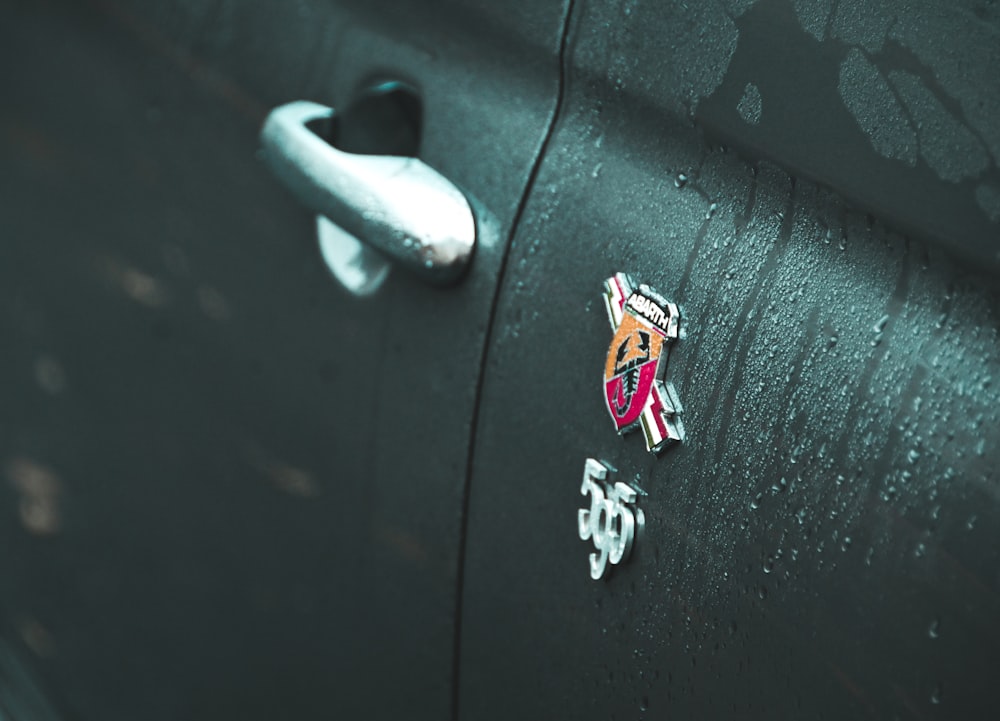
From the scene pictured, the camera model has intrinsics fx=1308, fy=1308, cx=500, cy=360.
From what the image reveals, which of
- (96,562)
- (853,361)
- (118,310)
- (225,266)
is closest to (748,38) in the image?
(853,361)

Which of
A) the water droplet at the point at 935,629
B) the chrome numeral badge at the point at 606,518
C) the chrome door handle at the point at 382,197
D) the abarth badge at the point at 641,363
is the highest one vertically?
the chrome door handle at the point at 382,197

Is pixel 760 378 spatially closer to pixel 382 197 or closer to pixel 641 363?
pixel 641 363

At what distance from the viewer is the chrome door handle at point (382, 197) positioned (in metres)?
1.17

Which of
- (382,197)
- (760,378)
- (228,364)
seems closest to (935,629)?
(760,378)

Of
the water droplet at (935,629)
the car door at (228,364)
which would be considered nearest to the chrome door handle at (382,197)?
the car door at (228,364)

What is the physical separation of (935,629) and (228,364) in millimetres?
896

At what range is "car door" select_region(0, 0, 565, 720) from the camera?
1224 mm

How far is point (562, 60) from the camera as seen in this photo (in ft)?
3.75

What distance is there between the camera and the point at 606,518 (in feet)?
3.37

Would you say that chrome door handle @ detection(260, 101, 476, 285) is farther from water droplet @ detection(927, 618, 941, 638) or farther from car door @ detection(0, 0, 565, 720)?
water droplet @ detection(927, 618, 941, 638)

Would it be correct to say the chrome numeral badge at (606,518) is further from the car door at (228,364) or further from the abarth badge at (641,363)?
the car door at (228,364)

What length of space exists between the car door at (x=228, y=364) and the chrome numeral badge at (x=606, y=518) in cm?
17

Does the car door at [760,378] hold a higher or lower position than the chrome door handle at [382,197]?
lower

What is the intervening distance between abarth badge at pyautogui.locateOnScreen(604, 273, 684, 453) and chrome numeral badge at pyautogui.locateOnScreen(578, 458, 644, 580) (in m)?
0.04
